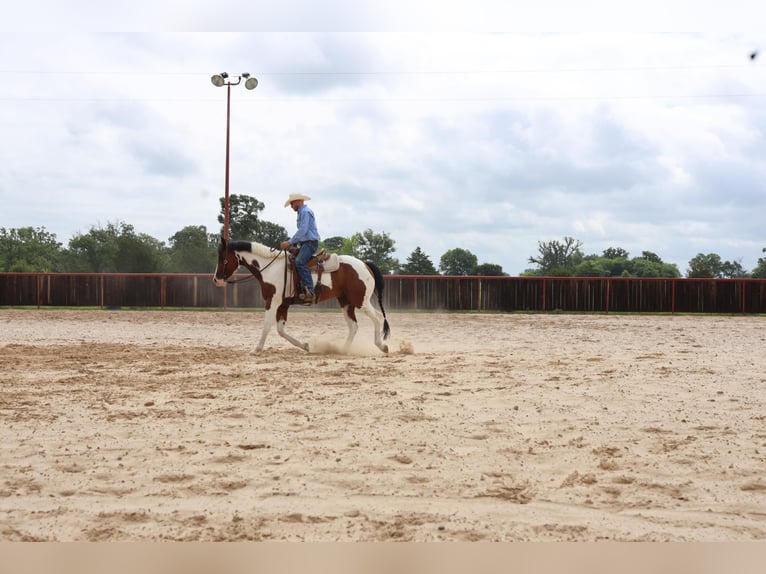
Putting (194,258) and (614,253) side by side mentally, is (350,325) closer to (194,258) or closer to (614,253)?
(194,258)

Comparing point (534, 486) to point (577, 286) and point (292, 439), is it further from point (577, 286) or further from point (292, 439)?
point (577, 286)

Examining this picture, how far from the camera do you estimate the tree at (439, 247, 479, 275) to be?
98.1m

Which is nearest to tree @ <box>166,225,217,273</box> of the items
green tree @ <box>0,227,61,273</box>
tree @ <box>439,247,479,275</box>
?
green tree @ <box>0,227,61,273</box>

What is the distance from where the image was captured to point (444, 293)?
28891 millimetres

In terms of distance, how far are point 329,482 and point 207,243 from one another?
56.7 metres

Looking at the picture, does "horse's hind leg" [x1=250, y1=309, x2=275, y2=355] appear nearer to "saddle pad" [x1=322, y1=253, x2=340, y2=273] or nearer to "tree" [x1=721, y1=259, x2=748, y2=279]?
"saddle pad" [x1=322, y1=253, x2=340, y2=273]

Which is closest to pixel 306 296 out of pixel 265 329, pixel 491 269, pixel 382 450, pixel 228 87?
pixel 265 329

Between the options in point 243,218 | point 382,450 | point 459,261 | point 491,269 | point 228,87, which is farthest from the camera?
point 459,261

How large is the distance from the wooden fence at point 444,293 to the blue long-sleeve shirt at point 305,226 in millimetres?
17420

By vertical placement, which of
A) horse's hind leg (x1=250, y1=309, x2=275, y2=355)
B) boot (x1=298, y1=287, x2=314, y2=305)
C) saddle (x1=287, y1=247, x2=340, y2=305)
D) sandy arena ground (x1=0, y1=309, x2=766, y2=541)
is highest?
saddle (x1=287, y1=247, x2=340, y2=305)

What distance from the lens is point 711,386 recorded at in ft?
24.3

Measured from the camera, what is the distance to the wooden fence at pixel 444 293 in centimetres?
2880

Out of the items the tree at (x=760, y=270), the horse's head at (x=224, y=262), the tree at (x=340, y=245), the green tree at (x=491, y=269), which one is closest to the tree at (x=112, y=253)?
the tree at (x=340, y=245)

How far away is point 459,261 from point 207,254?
179 feet
